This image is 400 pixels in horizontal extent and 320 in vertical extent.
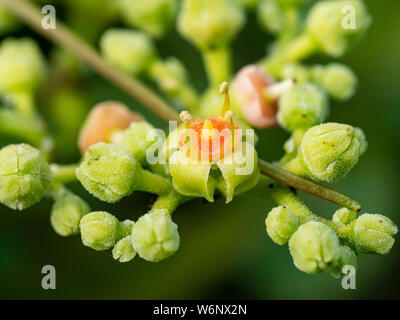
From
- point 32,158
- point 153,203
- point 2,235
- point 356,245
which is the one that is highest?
point 2,235

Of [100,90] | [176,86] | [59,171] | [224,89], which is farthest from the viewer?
[100,90]

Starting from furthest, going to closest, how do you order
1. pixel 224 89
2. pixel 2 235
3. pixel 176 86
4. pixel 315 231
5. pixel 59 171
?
pixel 2 235 → pixel 176 86 → pixel 59 171 → pixel 224 89 → pixel 315 231

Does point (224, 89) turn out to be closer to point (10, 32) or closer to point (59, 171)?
point (59, 171)

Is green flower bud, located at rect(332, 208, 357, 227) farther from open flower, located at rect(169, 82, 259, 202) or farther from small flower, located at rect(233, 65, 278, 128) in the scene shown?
small flower, located at rect(233, 65, 278, 128)

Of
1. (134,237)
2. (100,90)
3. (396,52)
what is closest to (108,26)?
(100,90)

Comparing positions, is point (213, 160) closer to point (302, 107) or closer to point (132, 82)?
point (302, 107)
